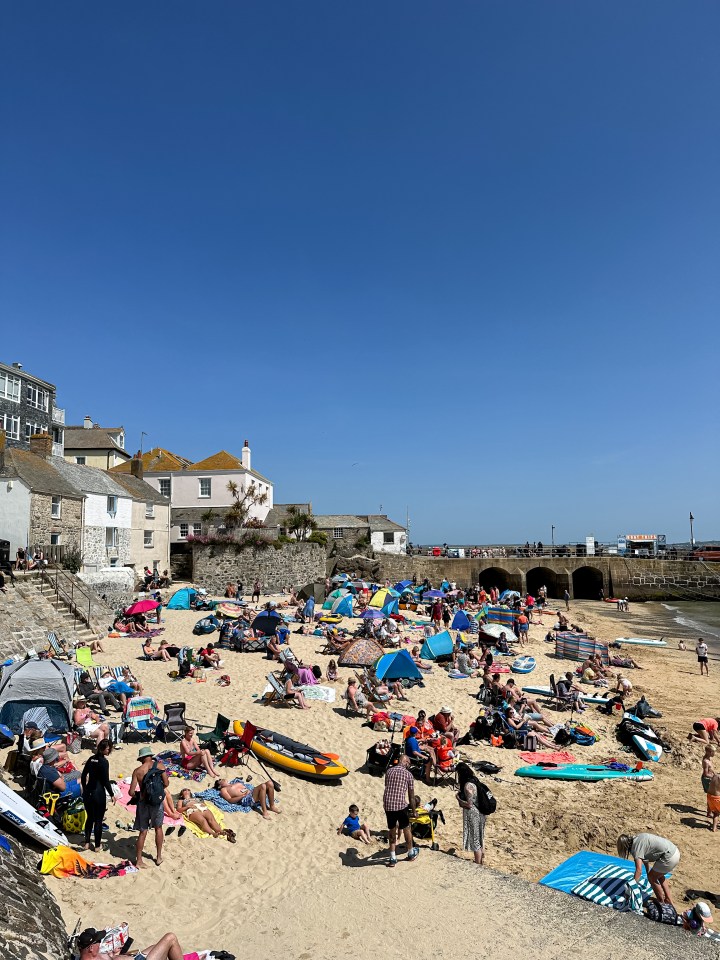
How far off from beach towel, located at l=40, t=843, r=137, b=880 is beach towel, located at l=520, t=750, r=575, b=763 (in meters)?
7.61

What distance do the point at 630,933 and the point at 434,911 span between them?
188 centimetres

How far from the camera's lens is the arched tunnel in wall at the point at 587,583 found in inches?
1748

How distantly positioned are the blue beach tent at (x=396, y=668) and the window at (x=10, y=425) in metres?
24.8

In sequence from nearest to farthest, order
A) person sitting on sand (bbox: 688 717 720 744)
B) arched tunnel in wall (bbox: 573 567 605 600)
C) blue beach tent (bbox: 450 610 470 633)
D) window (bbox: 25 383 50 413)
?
person sitting on sand (bbox: 688 717 720 744), blue beach tent (bbox: 450 610 470 633), window (bbox: 25 383 50 413), arched tunnel in wall (bbox: 573 567 605 600)

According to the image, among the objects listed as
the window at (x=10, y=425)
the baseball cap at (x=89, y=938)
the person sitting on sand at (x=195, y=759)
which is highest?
the window at (x=10, y=425)

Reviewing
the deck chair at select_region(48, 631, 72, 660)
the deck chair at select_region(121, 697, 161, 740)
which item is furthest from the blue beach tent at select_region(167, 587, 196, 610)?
the deck chair at select_region(121, 697, 161, 740)

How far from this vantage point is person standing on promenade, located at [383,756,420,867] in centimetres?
677

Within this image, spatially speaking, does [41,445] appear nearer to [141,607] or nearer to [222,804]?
[141,607]

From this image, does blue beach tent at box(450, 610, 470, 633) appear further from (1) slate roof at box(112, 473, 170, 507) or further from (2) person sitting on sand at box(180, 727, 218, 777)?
(1) slate roof at box(112, 473, 170, 507)

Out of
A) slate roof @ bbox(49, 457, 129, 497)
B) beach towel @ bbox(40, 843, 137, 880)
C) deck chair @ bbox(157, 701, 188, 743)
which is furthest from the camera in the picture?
slate roof @ bbox(49, 457, 129, 497)

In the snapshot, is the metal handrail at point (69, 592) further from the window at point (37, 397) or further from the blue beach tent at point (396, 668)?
the window at point (37, 397)

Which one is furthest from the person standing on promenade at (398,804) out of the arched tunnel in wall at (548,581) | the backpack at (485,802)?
the arched tunnel in wall at (548,581)

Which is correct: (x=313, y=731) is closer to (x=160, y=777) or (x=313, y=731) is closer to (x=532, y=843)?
(x=532, y=843)

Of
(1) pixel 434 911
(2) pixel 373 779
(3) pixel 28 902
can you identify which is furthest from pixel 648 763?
(3) pixel 28 902
